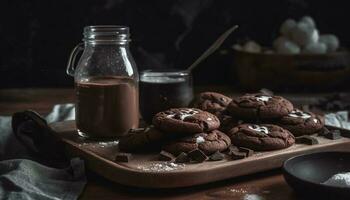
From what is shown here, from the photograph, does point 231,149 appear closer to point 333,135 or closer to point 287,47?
point 333,135

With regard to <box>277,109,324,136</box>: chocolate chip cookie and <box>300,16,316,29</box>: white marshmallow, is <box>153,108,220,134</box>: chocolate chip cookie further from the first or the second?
<box>300,16,316,29</box>: white marshmallow

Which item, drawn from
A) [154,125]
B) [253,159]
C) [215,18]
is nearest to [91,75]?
[154,125]

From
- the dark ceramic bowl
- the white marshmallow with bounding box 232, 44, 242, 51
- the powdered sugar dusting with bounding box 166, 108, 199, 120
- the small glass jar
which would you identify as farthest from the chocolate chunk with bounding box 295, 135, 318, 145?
the white marshmallow with bounding box 232, 44, 242, 51

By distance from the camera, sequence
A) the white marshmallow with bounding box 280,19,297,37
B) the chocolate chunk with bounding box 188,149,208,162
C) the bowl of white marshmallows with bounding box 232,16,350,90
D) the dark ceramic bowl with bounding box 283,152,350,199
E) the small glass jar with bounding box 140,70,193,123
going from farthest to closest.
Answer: the white marshmallow with bounding box 280,19,297,37, the bowl of white marshmallows with bounding box 232,16,350,90, the small glass jar with bounding box 140,70,193,123, the chocolate chunk with bounding box 188,149,208,162, the dark ceramic bowl with bounding box 283,152,350,199

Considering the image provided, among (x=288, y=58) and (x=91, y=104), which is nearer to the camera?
(x=91, y=104)

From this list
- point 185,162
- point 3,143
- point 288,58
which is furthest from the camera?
point 288,58

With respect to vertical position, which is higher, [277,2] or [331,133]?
[277,2]

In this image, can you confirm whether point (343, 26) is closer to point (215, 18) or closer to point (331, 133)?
point (215, 18)

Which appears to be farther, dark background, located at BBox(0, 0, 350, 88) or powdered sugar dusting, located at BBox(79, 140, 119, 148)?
dark background, located at BBox(0, 0, 350, 88)
